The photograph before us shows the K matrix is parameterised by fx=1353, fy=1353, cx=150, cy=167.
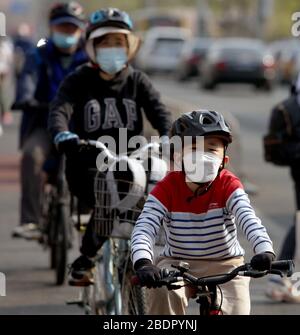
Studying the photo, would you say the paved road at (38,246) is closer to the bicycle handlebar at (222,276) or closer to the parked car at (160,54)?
the bicycle handlebar at (222,276)

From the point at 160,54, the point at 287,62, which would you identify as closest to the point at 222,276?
the point at 287,62

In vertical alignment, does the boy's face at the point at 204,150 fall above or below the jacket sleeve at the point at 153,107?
below

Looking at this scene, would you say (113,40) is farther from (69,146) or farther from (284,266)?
(284,266)

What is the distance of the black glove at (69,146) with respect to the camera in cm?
774

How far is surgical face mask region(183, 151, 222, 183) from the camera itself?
5820 millimetres

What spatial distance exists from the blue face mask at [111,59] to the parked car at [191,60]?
147 ft

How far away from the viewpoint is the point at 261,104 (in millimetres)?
38594

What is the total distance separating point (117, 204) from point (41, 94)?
3.86 m

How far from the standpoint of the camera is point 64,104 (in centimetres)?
823

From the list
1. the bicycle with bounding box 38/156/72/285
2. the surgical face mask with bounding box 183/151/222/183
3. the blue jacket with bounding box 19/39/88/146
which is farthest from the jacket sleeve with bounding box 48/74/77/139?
the surgical face mask with bounding box 183/151/222/183

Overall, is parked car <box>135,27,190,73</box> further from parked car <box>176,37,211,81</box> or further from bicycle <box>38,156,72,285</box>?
bicycle <box>38,156,72,285</box>

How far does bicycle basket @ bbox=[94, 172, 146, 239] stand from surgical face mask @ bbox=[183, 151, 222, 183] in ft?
4.21

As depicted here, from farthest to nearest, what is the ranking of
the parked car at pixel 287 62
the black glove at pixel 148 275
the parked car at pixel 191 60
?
the parked car at pixel 191 60 < the parked car at pixel 287 62 < the black glove at pixel 148 275

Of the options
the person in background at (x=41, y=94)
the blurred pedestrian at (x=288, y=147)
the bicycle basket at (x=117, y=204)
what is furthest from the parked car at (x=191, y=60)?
the bicycle basket at (x=117, y=204)
